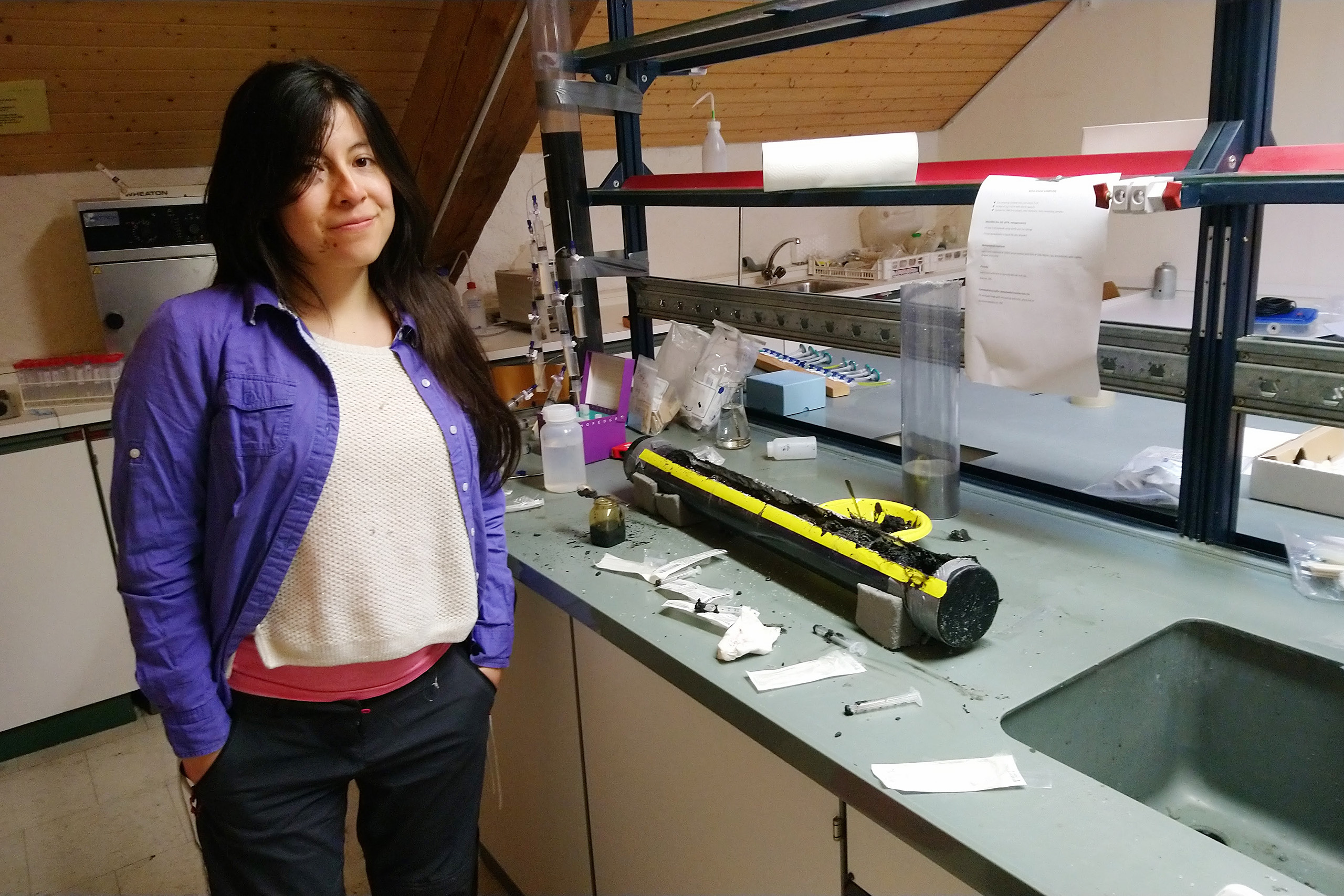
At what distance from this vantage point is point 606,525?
141 centimetres

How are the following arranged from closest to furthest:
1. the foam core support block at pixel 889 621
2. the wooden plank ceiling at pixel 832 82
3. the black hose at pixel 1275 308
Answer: the foam core support block at pixel 889 621 → the black hose at pixel 1275 308 → the wooden plank ceiling at pixel 832 82

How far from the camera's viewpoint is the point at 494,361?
2.98 metres

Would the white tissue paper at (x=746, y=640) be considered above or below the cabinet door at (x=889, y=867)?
above

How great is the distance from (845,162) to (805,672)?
808 millimetres

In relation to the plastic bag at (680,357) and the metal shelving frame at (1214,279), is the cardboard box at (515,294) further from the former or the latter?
the metal shelving frame at (1214,279)

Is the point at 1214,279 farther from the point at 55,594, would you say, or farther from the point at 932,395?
the point at 55,594

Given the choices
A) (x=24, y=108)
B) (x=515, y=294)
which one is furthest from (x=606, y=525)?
(x=24, y=108)

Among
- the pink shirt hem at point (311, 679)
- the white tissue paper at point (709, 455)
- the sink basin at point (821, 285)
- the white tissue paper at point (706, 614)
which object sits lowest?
the pink shirt hem at point (311, 679)

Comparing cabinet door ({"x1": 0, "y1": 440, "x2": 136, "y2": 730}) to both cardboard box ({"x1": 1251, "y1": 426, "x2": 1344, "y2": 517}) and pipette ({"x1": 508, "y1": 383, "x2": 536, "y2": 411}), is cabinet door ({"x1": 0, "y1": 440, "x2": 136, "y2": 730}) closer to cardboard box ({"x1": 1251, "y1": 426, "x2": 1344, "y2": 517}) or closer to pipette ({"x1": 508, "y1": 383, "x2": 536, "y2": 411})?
pipette ({"x1": 508, "y1": 383, "x2": 536, "y2": 411})

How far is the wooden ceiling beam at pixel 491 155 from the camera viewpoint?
2590 millimetres

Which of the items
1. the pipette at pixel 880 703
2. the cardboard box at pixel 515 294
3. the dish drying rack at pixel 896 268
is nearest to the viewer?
the pipette at pixel 880 703

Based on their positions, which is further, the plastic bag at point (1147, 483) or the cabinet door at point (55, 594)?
the cabinet door at point (55, 594)

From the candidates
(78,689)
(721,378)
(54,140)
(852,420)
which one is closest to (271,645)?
(721,378)

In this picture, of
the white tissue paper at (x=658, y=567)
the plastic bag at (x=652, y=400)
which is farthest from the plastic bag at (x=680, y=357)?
the white tissue paper at (x=658, y=567)
